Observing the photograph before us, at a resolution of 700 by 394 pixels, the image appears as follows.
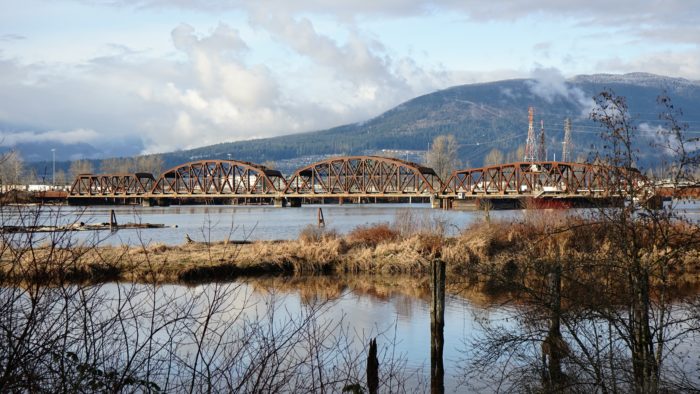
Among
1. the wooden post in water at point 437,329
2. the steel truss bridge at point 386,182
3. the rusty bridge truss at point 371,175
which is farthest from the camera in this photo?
the rusty bridge truss at point 371,175

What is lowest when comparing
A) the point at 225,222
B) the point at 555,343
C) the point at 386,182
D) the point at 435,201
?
the point at 225,222

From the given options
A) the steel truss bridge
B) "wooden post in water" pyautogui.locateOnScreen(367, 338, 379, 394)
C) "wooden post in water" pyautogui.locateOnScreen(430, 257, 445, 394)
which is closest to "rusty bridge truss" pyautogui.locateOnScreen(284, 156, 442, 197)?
the steel truss bridge

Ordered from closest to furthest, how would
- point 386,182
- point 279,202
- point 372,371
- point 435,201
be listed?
point 372,371
point 435,201
point 386,182
point 279,202

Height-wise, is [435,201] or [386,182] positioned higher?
[386,182]

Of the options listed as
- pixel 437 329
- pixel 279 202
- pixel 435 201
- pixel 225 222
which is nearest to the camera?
pixel 437 329

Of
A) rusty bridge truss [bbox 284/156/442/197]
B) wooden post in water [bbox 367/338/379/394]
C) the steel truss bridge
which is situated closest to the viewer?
wooden post in water [bbox 367/338/379/394]

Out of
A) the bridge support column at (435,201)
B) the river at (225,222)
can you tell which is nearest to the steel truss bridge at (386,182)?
the bridge support column at (435,201)

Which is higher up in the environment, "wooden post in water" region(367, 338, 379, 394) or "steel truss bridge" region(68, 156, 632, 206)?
"steel truss bridge" region(68, 156, 632, 206)

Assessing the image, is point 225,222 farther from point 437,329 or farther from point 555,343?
point 555,343

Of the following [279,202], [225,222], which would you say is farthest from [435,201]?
[225,222]

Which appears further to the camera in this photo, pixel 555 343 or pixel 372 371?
pixel 372 371

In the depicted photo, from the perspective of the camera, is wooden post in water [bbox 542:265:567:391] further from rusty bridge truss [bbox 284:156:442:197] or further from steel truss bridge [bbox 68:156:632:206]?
rusty bridge truss [bbox 284:156:442:197]

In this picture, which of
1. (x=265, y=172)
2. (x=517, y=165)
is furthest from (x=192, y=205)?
(x=517, y=165)

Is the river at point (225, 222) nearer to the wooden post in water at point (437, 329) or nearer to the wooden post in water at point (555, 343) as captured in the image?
the wooden post in water at point (555, 343)
